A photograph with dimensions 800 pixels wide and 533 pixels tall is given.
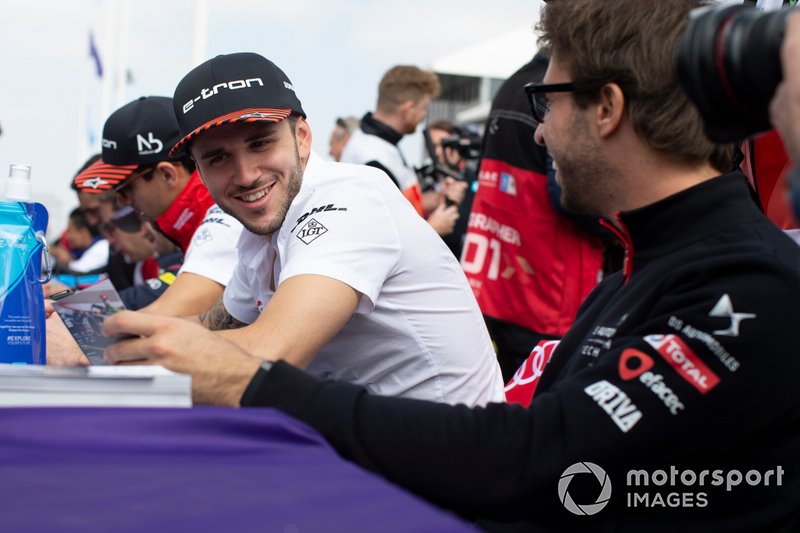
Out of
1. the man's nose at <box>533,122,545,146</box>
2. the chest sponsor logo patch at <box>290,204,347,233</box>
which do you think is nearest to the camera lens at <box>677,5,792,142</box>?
the man's nose at <box>533,122,545,146</box>

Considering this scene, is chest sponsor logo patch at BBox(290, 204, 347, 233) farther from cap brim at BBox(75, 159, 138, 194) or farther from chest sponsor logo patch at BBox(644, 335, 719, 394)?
cap brim at BBox(75, 159, 138, 194)

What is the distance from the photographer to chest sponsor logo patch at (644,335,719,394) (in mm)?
1232

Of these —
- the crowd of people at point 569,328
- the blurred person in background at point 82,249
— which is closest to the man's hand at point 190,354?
the crowd of people at point 569,328

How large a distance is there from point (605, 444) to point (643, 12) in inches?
30.8

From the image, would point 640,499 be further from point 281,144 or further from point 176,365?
point 281,144

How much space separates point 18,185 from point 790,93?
1565 mm

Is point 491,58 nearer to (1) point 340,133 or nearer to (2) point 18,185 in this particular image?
(1) point 340,133

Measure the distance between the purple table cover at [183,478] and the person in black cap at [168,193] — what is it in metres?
2.21

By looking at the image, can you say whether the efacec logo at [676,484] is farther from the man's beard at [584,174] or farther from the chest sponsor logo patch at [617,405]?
the man's beard at [584,174]

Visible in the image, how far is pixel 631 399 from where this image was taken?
1.24m

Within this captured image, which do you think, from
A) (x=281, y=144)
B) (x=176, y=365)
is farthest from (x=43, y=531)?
(x=281, y=144)

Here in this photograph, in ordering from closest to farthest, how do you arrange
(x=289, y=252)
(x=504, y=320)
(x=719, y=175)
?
(x=719, y=175), (x=289, y=252), (x=504, y=320)

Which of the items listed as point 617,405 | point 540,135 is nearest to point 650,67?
point 540,135

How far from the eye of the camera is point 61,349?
2.10 meters
